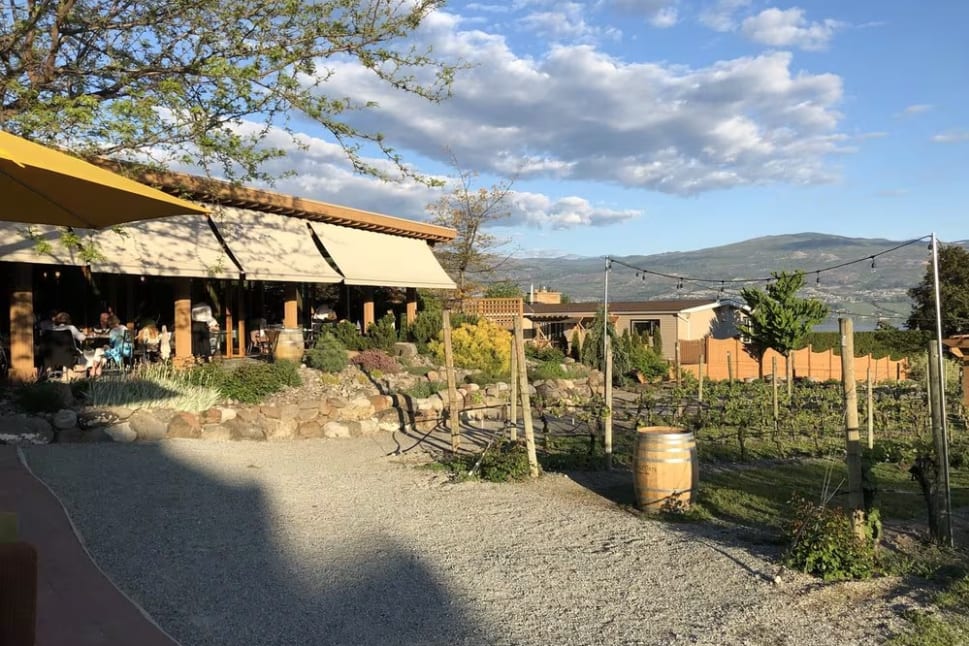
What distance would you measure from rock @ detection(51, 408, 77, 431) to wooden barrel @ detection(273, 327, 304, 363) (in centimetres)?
439

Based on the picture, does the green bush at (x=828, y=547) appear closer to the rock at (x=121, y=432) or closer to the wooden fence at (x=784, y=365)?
the rock at (x=121, y=432)

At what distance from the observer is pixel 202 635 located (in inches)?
156

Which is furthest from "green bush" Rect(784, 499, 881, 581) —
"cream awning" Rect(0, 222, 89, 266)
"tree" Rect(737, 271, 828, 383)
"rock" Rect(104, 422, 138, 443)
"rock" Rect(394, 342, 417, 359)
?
"tree" Rect(737, 271, 828, 383)

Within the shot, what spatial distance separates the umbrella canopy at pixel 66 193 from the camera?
379 cm

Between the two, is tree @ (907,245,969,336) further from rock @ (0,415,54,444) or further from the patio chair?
rock @ (0,415,54,444)

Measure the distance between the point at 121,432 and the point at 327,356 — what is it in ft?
14.9

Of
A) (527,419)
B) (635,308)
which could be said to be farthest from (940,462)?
(635,308)

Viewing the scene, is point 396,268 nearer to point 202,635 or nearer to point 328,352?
point 328,352

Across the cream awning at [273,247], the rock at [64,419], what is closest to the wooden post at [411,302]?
the cream awning at [273,247]

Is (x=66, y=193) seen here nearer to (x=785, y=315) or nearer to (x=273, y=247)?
(x=273, y=247)

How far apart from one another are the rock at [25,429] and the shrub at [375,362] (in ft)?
19.7

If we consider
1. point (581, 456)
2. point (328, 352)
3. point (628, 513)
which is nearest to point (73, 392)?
point (328, 352)

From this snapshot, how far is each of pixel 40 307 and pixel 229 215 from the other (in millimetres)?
3696

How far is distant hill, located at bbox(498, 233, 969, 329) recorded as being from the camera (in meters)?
30.1
